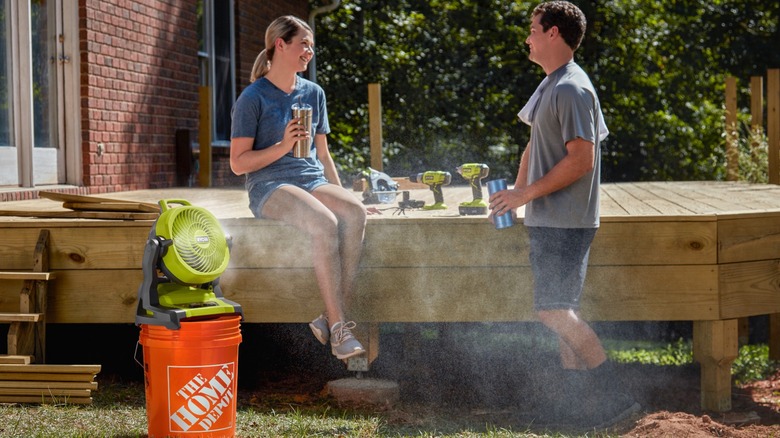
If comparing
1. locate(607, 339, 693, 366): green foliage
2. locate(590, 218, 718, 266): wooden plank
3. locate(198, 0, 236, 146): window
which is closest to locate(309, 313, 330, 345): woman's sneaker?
locate(590, 218, 718, 266): wooden plank

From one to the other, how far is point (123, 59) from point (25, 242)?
3.24 meters

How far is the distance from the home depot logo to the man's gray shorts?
4.64 ft

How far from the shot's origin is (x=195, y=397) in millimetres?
3842

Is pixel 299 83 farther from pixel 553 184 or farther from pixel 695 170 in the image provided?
pixel 695 170

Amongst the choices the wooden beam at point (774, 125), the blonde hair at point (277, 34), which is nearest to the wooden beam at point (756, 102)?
the wooden beam at point (774, 125)

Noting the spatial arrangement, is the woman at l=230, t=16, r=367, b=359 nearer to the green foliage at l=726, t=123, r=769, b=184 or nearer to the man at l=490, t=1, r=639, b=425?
the man at l=490, t=1, r=639, b=425

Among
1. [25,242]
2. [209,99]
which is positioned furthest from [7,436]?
[209,99]

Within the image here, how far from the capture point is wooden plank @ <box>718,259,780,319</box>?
4957 mm

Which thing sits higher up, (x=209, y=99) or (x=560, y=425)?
(x=209, y=99)

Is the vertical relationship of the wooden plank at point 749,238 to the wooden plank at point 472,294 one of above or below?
above

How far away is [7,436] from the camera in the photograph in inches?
158

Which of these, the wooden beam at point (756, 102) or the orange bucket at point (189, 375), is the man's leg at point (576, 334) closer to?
the orange bucket at point (189, 375)

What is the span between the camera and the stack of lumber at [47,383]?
15.3 feet

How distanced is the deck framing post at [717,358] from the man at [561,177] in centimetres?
96
